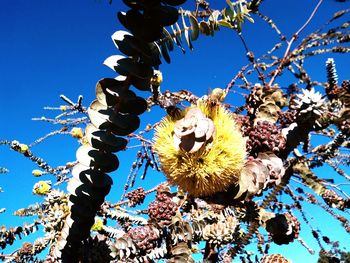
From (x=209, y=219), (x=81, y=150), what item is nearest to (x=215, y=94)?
(x=81, y=150)

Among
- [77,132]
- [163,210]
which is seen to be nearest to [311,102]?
[163,210]

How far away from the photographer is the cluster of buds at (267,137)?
1.00 meters

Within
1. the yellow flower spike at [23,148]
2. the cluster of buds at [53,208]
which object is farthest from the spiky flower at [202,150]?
the yellow flower spike at [23,148]

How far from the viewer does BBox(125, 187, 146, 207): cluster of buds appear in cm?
191

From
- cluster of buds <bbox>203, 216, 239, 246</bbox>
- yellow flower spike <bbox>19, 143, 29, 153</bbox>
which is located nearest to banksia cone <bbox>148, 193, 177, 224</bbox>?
cluster of buds <bbox>203, 216, 239, 246</bbox>

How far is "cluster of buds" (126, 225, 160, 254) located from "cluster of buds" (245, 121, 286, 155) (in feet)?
1.52

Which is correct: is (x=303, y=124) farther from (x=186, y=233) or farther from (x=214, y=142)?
(x=186, y=233)

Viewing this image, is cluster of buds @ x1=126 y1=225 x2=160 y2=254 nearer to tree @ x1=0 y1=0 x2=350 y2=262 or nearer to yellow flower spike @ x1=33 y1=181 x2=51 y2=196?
tree @ x1=0 y1=0 x2=350 y2=262

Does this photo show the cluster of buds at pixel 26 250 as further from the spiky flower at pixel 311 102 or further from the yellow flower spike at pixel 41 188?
the spiky flower at pixel 311 102

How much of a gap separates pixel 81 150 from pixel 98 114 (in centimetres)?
13

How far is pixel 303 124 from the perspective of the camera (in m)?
0.91

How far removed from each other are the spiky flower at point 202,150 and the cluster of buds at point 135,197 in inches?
34.8

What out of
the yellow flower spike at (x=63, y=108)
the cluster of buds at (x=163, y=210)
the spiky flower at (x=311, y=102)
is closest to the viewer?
the spiky flower at (x=311, y=102)

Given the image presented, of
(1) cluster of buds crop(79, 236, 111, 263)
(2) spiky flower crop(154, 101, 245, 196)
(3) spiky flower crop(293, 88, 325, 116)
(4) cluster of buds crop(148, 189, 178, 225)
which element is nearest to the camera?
(3) spiky flower crop(293, 88, 325, 116)
